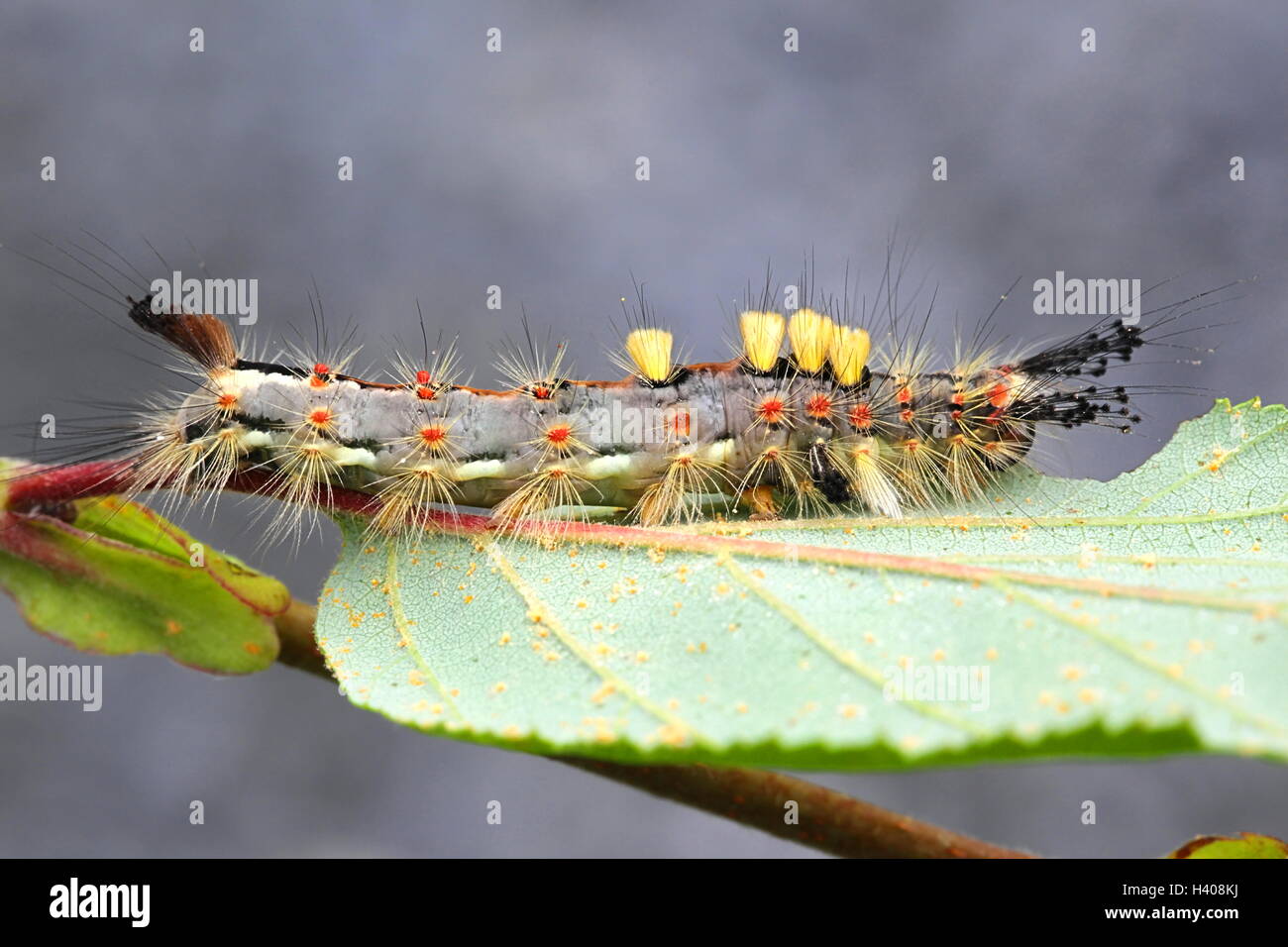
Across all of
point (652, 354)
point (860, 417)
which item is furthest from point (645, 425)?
point (860, 417)

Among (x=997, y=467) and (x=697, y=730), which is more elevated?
(x=997, y=467)

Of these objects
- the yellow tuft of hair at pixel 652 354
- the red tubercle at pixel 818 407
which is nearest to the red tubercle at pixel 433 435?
the yellow tuft of hair at pixel 652 354

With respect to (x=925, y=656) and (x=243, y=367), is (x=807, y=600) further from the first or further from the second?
(x=243, y=367)

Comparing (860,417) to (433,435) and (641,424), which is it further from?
(433,435)

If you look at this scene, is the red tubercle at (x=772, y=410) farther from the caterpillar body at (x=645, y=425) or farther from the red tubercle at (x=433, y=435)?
the red tubercle at (x=433, y=435)

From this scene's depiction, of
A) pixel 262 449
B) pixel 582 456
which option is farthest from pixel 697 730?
pixel 262 449
